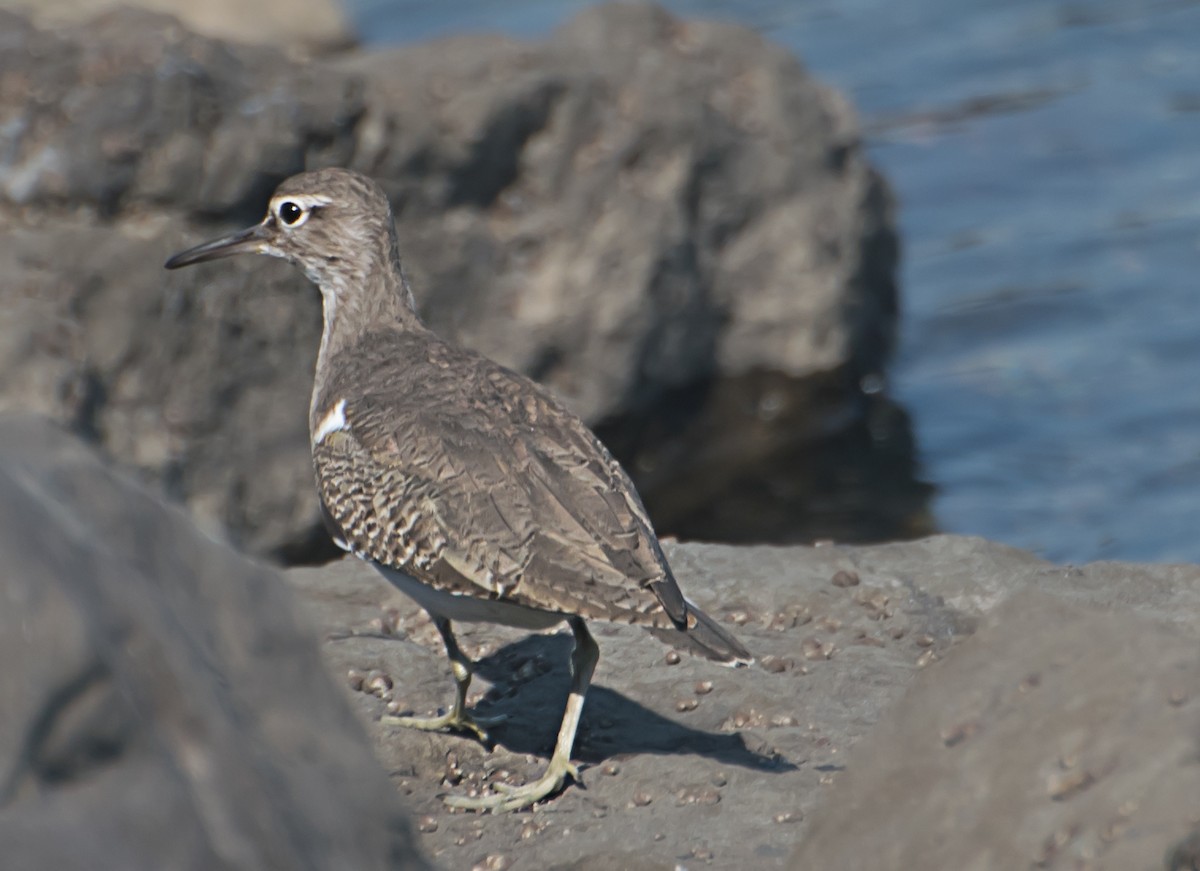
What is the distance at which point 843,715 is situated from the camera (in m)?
5.83

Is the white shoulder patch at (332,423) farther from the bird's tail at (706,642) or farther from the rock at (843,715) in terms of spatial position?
the bird's tail at (706,642)

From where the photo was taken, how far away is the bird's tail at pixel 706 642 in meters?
5.20

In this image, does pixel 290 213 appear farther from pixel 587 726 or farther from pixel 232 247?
pixel 587 726

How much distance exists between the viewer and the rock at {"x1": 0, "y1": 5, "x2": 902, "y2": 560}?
8.84 m

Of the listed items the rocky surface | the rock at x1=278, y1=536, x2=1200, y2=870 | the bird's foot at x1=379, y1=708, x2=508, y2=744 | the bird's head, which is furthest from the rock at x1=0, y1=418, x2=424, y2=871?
the bird's head

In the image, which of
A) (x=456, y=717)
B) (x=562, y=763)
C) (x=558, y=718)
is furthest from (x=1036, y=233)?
(x=562, y=763)

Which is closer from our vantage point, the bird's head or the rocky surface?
the rocky surface

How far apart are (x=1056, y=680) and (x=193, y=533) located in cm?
192

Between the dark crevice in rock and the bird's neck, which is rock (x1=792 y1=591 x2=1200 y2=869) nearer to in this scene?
the bird's neck

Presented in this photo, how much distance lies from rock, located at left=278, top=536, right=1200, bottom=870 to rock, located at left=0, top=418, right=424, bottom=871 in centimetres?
122

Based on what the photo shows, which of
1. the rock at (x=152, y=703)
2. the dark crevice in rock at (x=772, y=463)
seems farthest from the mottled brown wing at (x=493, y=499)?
the dark crevice in rock at (x=772, y=463)

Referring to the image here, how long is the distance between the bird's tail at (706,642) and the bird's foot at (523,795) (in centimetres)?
63

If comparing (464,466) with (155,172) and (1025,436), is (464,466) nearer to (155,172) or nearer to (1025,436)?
(155,172)

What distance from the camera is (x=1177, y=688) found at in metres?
3.61
